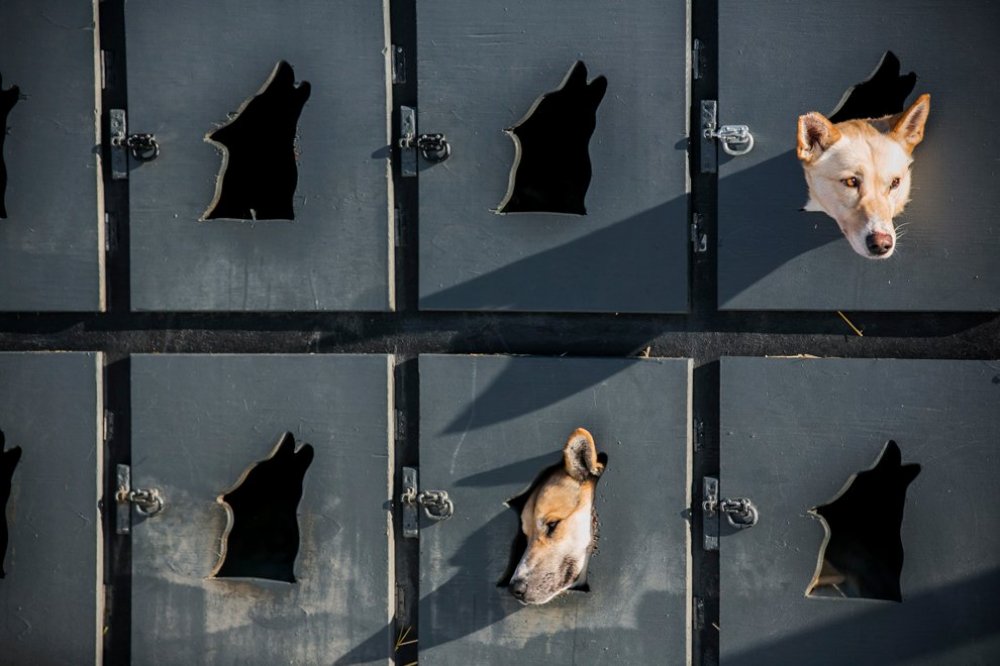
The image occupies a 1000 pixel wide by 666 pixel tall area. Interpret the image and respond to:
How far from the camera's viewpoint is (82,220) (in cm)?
658

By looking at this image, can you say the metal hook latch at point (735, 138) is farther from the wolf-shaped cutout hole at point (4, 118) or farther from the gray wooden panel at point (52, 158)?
the wolf-shaped cutout hole at point (4, 118)

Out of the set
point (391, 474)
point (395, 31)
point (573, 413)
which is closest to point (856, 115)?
point (573, 413)

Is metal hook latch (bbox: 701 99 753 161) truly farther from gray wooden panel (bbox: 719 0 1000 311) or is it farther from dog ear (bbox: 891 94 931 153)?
dog ear (bbox: 891 94 931 153)

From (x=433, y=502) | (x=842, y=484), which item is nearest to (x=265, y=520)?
(x=433, y=502)

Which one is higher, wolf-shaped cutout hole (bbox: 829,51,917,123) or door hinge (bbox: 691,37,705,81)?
door hinge (bbox: 691,37,705,81)

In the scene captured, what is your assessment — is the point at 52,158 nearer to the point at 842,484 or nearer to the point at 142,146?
the point at 142,146

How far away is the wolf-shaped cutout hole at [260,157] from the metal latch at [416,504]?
6.44 ft

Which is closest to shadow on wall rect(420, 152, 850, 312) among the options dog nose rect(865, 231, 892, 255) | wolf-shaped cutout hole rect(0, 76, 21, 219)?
dog nose rect(865, 231, 892, 255)

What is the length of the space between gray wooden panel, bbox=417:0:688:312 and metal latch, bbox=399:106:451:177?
6 centimetres

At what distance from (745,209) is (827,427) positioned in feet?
A: 4.90

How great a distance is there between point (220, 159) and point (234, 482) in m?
2.20

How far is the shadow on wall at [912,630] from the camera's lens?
609 cm

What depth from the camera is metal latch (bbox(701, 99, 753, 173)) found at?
19.9 feet

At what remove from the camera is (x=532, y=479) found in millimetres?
6320
